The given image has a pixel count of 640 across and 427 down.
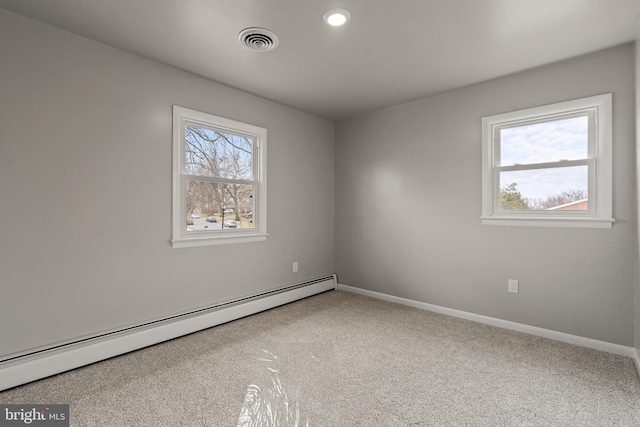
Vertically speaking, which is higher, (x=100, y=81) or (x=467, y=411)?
(x=100, y=81)

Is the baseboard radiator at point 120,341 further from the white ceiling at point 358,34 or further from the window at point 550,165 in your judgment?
the window at point 550,165

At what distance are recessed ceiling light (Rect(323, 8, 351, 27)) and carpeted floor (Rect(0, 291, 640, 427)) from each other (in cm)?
246

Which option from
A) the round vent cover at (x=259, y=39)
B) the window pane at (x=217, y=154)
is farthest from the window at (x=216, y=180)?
the round vent cover at (x=259, y=39)

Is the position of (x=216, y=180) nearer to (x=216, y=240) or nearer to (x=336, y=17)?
(x=216, y=240)

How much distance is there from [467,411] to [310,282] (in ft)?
8.44

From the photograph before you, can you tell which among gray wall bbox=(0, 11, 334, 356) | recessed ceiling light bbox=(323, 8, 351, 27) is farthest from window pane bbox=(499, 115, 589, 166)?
gray wall bbox=(0, 11, 334, 356)

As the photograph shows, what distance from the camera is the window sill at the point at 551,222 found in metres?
2.54

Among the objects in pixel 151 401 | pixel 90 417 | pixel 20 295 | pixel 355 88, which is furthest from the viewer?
pixel 355 88

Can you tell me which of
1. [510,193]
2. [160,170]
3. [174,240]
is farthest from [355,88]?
[174,240]

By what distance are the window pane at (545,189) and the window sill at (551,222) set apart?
134mm

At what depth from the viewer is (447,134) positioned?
3.43 m

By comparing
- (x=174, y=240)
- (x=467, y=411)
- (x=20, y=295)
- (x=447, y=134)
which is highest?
(x=447, y=134)

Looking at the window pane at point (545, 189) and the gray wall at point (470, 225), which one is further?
the window pane at point (545, 189)

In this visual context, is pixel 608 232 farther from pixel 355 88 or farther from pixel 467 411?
pixel 355 88
